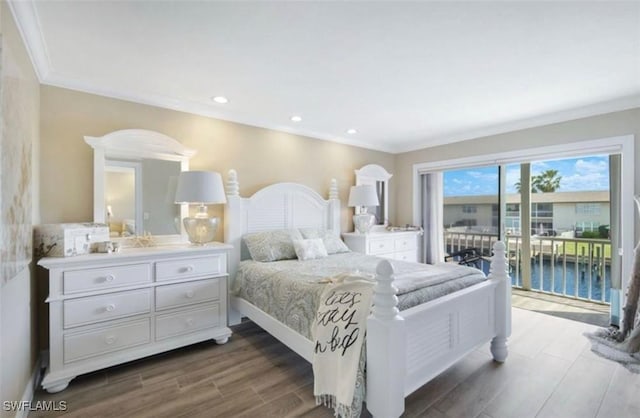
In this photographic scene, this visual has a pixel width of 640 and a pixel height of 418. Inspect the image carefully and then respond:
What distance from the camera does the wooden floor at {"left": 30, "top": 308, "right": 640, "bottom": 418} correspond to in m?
1.79

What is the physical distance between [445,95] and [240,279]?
2720 millimetres

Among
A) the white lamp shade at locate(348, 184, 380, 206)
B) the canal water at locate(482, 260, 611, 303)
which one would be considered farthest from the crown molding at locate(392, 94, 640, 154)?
the canal water at locate(482, 260, 611, 303)

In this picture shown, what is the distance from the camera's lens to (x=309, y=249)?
307 centimetres

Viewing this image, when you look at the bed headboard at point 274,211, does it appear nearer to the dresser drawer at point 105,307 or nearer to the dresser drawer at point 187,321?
the dresser drawer at point 187,321

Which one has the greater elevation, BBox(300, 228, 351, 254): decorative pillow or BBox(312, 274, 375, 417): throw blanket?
BBox(300, 228, 351, 254): decorative pillow

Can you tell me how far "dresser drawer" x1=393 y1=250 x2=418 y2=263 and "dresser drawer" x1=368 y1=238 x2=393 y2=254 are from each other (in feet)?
0.65

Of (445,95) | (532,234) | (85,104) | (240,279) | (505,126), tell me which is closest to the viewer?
(85,104)

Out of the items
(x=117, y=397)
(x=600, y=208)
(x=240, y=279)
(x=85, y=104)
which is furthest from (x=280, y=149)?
(x=600, y=208)

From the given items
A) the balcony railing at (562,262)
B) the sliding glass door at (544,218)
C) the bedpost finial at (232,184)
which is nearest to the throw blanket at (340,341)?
the bedpost finial at (232,184)

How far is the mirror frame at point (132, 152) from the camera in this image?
249cm

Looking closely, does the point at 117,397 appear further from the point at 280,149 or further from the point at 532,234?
the point at 532,234

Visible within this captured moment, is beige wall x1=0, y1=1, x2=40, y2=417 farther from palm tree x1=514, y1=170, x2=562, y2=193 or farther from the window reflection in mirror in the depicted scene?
palm tree x1=514, y1=170, x2=562, y2=193

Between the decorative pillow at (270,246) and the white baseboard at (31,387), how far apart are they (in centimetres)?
177

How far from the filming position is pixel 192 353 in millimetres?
2520
